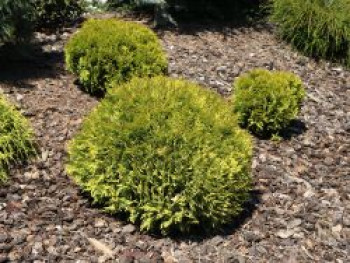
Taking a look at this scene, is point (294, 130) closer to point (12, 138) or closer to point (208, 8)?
point (12, 138)

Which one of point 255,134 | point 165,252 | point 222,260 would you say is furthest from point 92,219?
point 255,134

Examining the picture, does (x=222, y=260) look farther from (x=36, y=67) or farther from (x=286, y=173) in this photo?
(x=36, y=67)

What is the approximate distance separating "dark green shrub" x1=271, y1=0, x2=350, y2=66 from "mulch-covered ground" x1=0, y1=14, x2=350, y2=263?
109 cm

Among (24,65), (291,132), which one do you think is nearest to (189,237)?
(291,132)

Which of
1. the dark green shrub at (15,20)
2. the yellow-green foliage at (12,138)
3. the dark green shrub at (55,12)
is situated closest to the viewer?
the yellow-green foliage at (12,138)

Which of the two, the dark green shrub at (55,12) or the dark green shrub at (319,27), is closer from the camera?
the dark green shrub at (55,12)

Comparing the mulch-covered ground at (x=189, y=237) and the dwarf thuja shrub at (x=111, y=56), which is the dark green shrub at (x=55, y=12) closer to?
the mulch-covered ground at (x=189, y=237)

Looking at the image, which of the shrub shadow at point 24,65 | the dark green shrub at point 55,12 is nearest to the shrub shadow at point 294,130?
the shrub shadow at point 24,65

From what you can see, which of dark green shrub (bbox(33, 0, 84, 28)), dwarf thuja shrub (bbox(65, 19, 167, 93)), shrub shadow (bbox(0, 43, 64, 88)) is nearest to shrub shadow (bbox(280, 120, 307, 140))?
dwarf thuja shrub (bbox(65, 19, 167, 93))

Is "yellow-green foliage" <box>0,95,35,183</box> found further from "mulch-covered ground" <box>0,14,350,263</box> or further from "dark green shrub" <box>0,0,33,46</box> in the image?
"dark green shrub" <box>0,0,33,46</box>

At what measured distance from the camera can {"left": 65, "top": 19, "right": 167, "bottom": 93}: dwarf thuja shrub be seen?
18.6 feet

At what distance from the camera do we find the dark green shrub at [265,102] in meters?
5.50

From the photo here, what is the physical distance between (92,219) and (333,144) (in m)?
2.61

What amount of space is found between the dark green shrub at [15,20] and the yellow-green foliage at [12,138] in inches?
52.8
